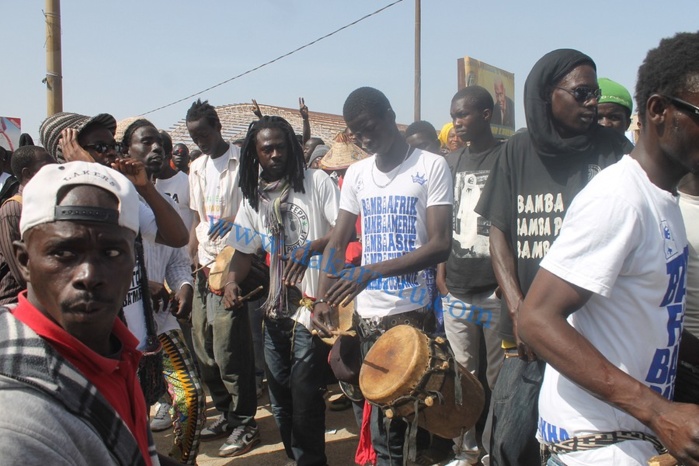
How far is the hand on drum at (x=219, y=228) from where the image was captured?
531 centimetres

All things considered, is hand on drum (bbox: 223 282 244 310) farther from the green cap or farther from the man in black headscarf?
the green cap

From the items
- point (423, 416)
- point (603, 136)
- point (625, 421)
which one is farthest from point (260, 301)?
point (625, 421)

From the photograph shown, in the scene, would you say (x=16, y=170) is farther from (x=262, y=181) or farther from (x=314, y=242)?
(x=314, y=242)

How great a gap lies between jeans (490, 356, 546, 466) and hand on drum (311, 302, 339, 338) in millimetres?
1291

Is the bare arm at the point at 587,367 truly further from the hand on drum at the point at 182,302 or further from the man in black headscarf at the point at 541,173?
the hand on drum at the point at 182,302

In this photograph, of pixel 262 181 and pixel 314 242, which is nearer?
pixel 314 242

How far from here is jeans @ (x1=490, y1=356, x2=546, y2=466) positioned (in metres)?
2.71

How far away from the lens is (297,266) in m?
4.31

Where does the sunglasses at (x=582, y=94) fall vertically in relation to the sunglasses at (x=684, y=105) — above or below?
above

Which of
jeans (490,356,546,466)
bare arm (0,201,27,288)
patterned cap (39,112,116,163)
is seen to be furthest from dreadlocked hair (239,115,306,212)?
jeans (490,356,546,466)

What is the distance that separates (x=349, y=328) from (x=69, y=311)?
8.40 feet

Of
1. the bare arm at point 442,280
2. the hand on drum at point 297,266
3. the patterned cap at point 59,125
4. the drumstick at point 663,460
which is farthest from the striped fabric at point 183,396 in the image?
the drumstick at point 663,460

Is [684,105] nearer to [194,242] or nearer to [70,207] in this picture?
[70,207]

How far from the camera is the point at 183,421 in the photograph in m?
3.50
